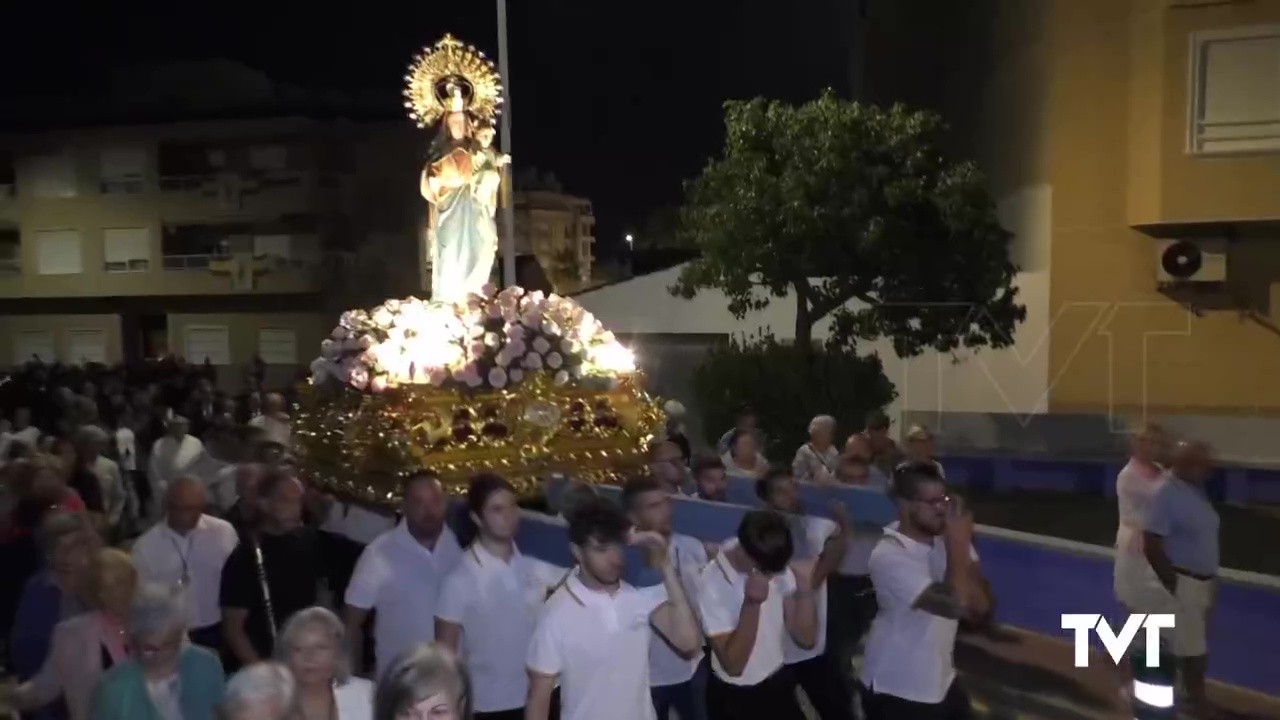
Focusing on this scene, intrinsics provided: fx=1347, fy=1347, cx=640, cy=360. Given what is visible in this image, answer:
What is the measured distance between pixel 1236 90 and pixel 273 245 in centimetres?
1998

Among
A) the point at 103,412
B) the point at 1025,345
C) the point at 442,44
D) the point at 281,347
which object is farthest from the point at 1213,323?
the point at 281,347

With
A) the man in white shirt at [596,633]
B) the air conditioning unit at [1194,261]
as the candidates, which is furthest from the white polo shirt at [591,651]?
the air conditioning unit at [1194,261]

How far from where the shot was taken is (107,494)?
29.8 ft

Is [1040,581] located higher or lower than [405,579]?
lower

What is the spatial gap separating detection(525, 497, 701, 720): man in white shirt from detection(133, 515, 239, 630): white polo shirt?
246 centimetres

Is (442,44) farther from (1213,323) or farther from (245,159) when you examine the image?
(245,159)

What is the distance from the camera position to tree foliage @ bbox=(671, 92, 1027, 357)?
15594 mm

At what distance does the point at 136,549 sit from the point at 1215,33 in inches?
591

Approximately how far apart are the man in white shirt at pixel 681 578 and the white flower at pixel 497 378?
2459mm

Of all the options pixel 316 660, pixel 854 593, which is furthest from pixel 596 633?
pixel 854 593

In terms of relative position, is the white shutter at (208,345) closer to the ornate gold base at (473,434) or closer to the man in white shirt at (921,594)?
the ornate gold base at (473,434)

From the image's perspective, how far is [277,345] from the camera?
29.8 meters

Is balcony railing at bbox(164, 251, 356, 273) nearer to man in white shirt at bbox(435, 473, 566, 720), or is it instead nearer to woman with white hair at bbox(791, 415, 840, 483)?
woman with white hair at bbox(791, 415, 840, 483)

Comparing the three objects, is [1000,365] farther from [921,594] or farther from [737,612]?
[737,612]
